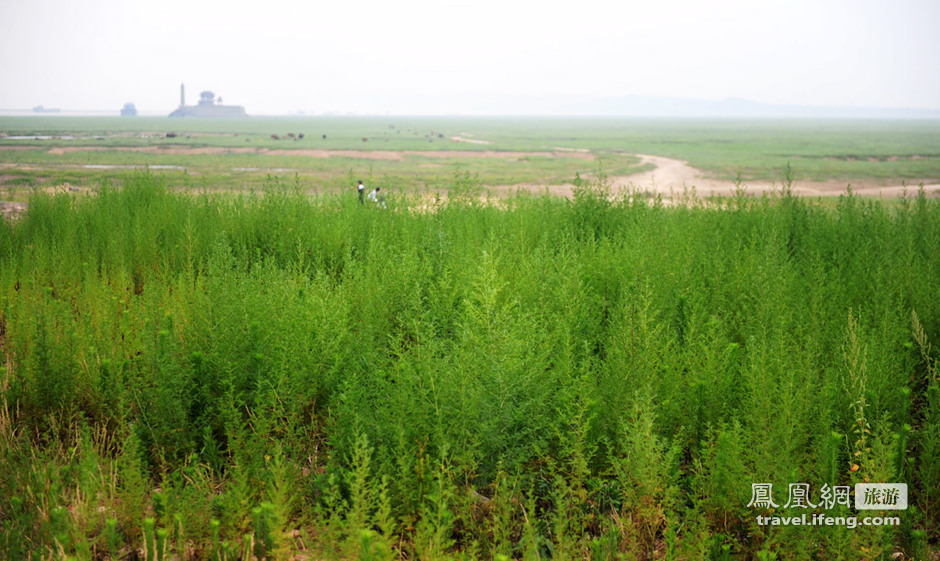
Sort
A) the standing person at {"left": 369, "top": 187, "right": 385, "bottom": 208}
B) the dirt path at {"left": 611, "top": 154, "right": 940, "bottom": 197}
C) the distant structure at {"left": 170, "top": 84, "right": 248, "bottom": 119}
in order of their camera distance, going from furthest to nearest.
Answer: the distant structure at {"left": 170, "top": 84, "right": 248, "bottom": 119}, the dirt path at {"left": 611, "top": 154, "right": 940, "bottom": 197}, the standing person at {"left": 369, "top": 187, "right": 385, "bottom": 208}

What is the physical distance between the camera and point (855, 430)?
4145mm

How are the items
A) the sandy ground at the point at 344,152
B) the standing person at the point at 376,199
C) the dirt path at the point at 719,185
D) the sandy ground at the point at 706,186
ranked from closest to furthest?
the standing person at the point at 376,199, the sandy ground at the point at 706,186, the dirt path at the point at 719,185, the sandy ground at the point at 344,152

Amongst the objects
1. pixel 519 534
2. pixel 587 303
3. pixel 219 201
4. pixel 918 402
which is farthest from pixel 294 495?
pixel 219 201

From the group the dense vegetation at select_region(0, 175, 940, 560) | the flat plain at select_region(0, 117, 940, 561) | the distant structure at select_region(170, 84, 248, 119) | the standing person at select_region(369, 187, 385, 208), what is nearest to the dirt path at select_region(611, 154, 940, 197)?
the standing person at select_region(369, 187, 385, 208)

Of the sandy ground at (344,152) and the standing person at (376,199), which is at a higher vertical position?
the sandy ground at (344,152)

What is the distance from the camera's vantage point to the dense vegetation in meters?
3.59

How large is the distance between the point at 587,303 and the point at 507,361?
6.27ft

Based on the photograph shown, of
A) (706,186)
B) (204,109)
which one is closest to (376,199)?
(706,186)

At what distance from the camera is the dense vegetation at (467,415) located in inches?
141

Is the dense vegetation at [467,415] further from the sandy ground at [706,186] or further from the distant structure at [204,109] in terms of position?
the distant structure at [204,109]

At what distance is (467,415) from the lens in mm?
3857

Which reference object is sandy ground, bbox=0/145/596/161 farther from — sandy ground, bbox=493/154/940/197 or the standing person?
the standing person

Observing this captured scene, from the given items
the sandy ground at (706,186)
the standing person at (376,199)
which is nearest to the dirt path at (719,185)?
the sandy ground at (706,186)

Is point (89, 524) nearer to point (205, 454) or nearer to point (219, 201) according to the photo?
point (205, 454)
